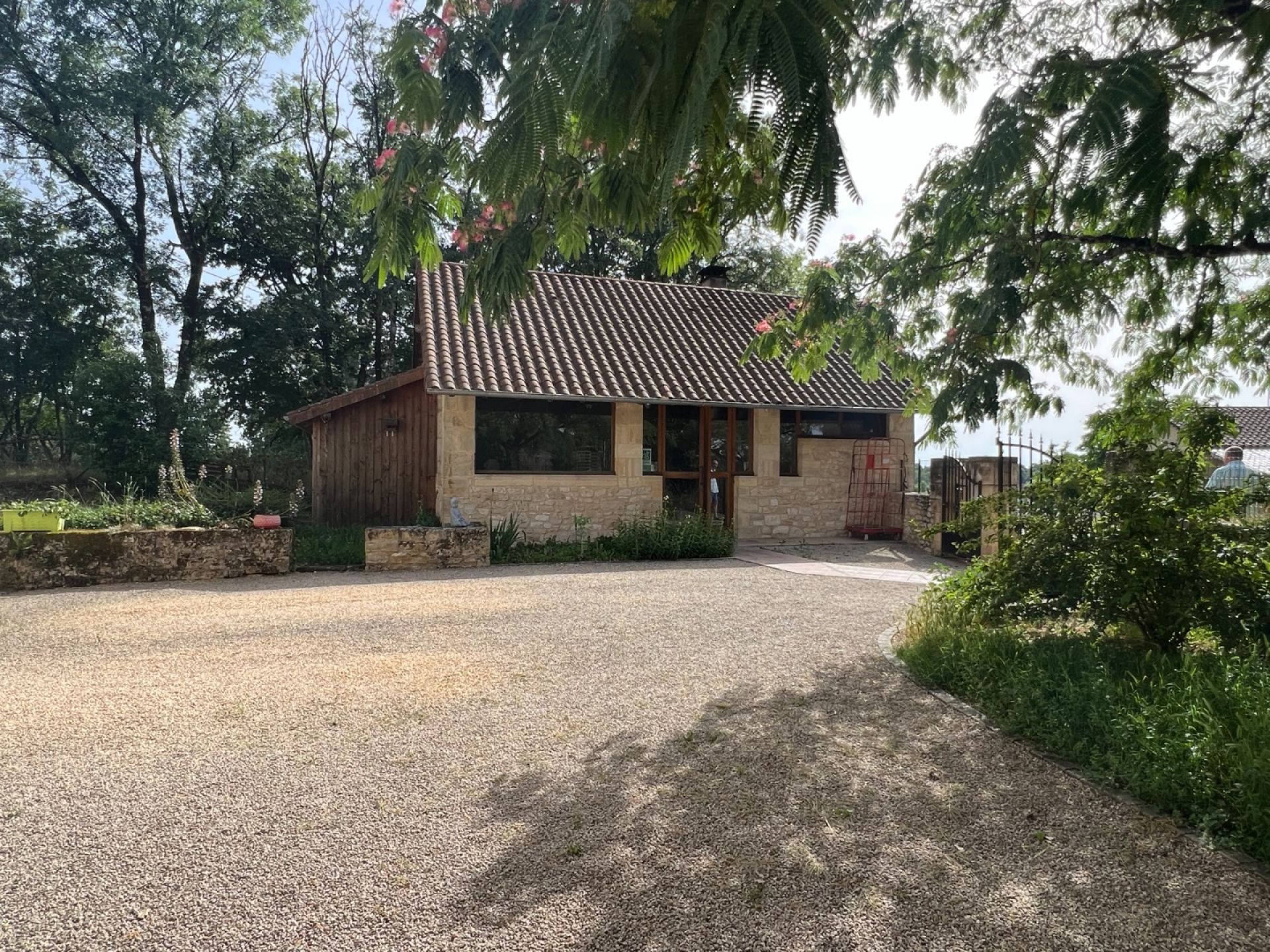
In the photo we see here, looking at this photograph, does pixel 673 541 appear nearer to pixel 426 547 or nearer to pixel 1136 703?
pixel 426 547

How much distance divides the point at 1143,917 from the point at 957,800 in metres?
0.85

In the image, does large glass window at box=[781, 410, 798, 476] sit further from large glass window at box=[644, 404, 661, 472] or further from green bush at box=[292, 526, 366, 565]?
green bush at box=[292, 526, 366, 565]

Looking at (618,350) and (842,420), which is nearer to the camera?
(618,350)

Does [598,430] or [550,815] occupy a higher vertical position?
[598,430]

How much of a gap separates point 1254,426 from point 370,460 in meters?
36.6

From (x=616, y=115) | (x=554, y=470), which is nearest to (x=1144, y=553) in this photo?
(x=616, y=115)

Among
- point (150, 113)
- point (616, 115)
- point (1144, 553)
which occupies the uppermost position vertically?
point (150, 113)

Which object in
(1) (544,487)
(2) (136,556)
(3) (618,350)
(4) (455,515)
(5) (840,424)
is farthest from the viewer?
(5) (840,424)

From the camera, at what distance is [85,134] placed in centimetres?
2019

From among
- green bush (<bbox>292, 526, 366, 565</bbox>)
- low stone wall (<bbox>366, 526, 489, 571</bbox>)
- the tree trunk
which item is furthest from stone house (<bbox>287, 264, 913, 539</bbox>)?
the tree trunk

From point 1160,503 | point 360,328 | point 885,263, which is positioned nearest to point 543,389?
point 885,263

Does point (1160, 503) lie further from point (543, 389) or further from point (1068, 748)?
point (543, 389)

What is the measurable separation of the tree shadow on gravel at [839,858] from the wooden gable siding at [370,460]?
10.3 metres

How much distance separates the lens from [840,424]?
569 inches
